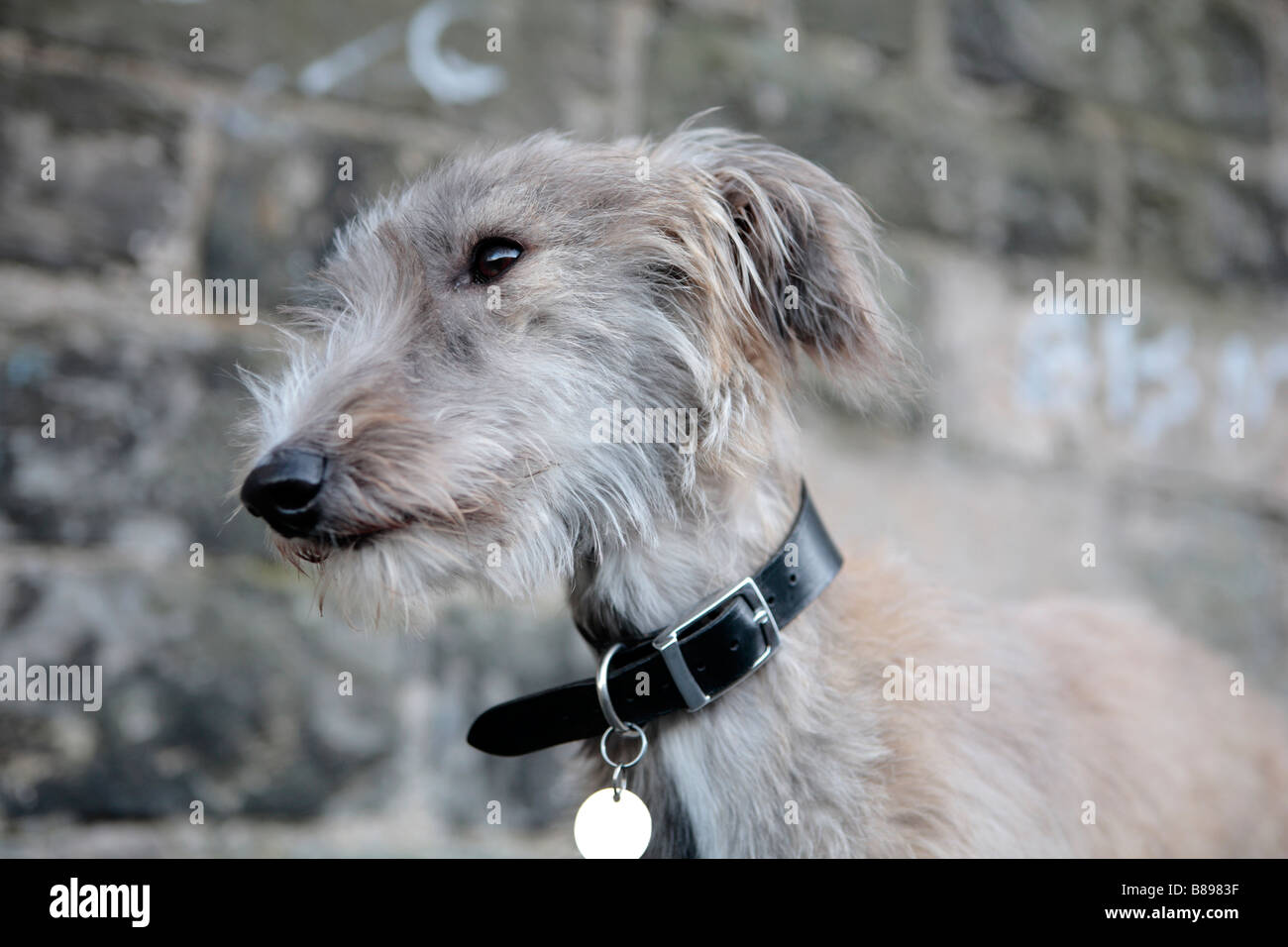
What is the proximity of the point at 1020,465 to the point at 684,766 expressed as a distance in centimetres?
272

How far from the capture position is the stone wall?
118 inches

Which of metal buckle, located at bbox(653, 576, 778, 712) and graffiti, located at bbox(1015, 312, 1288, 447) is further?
Answer: graffiti, located at bbox(1015, 312, 1288, 447)

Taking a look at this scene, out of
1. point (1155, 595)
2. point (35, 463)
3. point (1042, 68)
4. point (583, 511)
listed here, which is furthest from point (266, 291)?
point (1155, 595)

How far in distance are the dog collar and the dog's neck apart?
0.06m

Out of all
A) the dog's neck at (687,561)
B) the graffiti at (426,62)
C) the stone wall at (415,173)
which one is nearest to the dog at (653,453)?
the dog's neck at (687,561)

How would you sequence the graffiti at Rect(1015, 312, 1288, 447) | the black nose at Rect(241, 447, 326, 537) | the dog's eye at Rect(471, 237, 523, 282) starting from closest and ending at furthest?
the black nose at Rect(241, 447, 326, 537) < the dog's eye at Rect(471, 237, 523, 282) < the graffiti at Rect(1015, 312, 1288, 447)

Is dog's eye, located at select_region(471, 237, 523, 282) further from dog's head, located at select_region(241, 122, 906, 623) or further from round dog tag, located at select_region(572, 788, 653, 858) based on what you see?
round dog tag, located at select_region(572, 788, 653, 858)

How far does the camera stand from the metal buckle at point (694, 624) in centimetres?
182

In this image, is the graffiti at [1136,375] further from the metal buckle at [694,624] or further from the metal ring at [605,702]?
the metal ring at [605,702]

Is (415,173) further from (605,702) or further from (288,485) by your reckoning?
(605,702)

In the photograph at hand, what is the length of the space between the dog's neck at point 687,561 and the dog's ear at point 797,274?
0.31 metres

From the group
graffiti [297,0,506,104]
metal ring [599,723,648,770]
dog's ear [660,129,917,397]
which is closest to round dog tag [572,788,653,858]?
metal ring [599,723,648,770]

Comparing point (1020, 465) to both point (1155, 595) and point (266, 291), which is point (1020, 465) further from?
point (266, 291)

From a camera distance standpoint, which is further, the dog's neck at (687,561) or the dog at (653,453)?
the dog's neck at (687,561)
